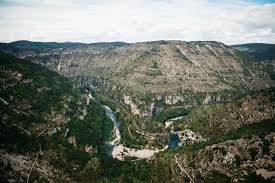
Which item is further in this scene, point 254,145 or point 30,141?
point 30,141

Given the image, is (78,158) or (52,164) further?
(78,158)

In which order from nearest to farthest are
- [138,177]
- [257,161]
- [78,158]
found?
[257,161]
[138,177]
[78,158]

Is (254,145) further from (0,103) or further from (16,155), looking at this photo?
(0,103)

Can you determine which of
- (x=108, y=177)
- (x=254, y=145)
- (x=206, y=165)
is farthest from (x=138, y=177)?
(x=254, y=145)

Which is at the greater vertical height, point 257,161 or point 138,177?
point 257,161

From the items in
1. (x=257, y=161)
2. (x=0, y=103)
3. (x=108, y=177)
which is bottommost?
(x=108, y=177)

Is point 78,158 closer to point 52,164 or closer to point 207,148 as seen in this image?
point 52,164

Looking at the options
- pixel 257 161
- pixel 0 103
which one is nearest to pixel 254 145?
pixel 257 161

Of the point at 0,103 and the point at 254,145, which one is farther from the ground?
the point at 0,103

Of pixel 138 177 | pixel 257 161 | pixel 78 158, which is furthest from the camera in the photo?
pixel 78 158
